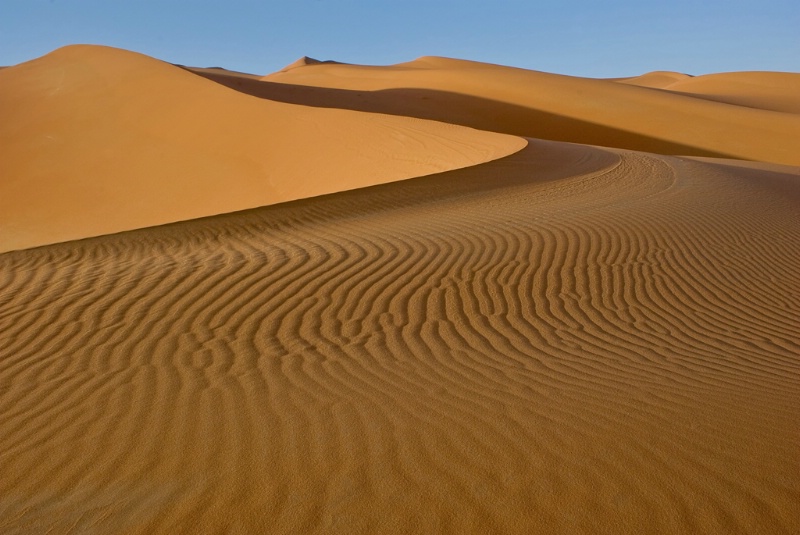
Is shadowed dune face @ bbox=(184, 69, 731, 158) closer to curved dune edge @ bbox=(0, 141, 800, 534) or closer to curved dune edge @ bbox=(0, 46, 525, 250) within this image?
curved dune edge @ bbox=(0, 46, 525, 250)

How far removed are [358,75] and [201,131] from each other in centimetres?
2988

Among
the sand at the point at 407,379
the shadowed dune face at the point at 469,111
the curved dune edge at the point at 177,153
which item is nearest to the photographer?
the sand at the point at 407,379

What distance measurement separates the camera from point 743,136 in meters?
31.5

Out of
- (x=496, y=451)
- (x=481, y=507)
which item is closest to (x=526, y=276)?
(x=496, y=451)

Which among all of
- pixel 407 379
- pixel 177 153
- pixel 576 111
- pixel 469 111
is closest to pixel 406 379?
pixel 407 379

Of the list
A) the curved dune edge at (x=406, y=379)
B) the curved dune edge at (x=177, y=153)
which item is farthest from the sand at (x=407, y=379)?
the curved dune edge at (x=177, y=153)

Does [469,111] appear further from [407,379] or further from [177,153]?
[407,379]

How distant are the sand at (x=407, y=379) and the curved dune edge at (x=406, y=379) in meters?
0.02

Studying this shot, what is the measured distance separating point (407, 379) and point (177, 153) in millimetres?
18556

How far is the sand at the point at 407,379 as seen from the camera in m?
3.02

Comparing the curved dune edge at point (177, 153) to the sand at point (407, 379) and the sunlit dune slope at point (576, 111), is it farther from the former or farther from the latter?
the sunlit dune slope at point (576, 111)

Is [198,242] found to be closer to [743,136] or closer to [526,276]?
[526,276]

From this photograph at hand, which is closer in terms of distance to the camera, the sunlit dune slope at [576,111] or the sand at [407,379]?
the sand at [407,379]

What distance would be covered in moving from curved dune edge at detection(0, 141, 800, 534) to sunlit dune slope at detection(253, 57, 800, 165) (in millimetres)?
22457
